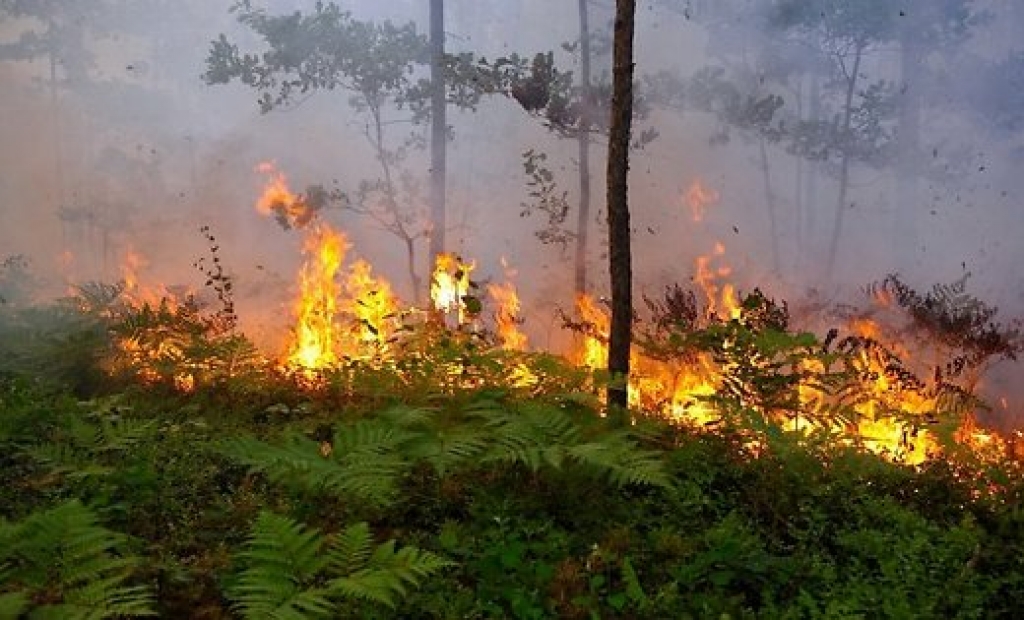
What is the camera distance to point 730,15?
33438 mm

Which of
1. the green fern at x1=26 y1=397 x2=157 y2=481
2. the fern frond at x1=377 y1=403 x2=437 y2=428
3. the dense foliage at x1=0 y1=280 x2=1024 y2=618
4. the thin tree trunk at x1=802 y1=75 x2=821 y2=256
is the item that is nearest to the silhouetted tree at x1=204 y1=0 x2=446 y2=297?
the dense foliage at x1=0 y1=280 x2=1024 y2=618

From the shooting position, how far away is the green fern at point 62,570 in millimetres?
2289

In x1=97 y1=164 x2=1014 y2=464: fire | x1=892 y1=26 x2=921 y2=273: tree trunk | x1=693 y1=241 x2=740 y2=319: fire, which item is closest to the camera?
x1=97 y1=164 x2=1014 y2=464: fire

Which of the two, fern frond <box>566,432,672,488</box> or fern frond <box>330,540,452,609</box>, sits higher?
fern frond <box>566,432,672,488</box>

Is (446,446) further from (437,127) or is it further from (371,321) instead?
(437,127)

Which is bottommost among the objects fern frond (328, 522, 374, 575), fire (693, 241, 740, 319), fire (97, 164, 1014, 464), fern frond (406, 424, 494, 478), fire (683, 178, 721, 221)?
fire (693, 241, 740, 319)

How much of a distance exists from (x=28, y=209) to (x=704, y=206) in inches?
1128

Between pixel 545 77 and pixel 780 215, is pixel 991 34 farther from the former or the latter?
pixel 545 77

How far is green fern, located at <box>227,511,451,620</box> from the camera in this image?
2426 millimetres

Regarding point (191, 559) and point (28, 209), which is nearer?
point (191, 559)

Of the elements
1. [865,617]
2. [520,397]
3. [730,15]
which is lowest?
[865,617]

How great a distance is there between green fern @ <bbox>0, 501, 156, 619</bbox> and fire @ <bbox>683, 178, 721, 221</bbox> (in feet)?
89.2

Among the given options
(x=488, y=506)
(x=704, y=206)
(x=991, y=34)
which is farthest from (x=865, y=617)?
Answer: (x=991, y=34)

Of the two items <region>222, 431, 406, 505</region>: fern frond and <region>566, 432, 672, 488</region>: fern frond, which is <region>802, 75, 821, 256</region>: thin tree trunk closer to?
<region>566, 432, 672, 488</region>: fern frond
